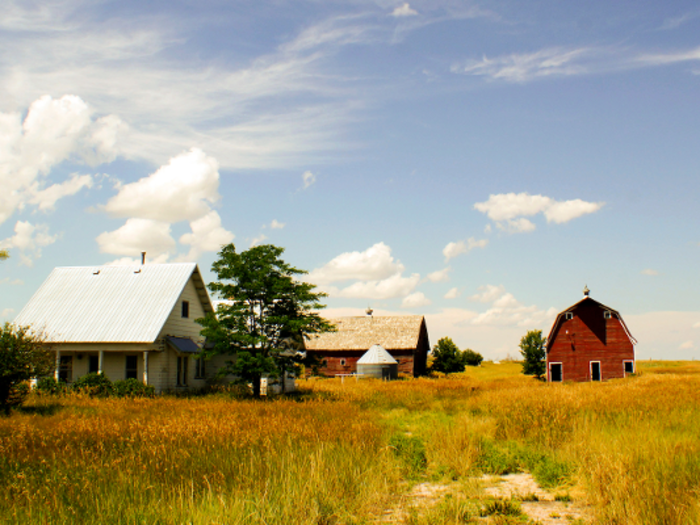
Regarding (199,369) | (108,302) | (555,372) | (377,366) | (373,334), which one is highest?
(108,302)

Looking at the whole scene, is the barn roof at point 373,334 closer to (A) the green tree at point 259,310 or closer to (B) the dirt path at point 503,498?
(A) the green tree at point 259,310

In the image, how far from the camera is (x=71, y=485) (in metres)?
6.41

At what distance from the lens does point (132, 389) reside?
2502cm

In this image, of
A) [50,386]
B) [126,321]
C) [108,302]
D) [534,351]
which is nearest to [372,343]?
[534,351]

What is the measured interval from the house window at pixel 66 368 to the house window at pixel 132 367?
318cm

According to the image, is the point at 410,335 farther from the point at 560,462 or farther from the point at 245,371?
the point at 560,462

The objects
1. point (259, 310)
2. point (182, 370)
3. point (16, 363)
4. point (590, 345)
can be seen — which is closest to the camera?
point (16, 363)

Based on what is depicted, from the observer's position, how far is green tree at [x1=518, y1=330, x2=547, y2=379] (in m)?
50.4

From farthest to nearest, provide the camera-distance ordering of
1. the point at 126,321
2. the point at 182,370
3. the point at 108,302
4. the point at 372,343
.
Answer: the point at 372,343, the point at 108,302, the point at 182,370, the point at 126,321

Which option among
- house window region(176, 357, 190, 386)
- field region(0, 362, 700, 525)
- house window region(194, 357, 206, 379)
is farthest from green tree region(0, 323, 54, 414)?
house window region(194, 357, 206, 379)

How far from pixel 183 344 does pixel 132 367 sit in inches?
111

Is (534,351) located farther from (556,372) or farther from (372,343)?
(372,343)

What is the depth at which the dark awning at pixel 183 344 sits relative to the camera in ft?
90.8

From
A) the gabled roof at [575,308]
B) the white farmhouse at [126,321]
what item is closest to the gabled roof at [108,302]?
the white farmhouse at [126,321]
